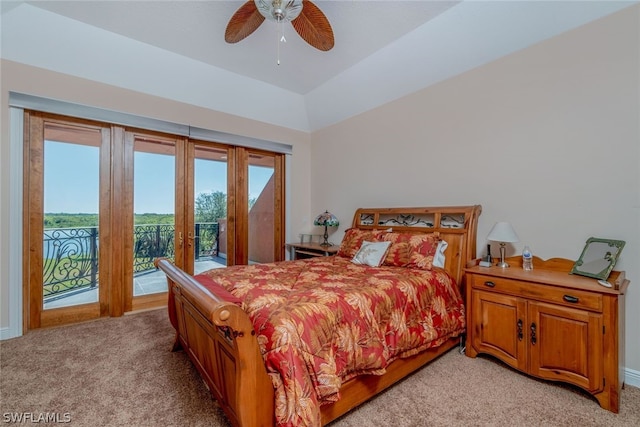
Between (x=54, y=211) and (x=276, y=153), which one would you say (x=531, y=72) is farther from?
(x=54, y=211)

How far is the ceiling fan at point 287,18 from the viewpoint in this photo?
6.70 feet

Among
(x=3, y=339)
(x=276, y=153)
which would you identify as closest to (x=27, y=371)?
(x=3, y=339)

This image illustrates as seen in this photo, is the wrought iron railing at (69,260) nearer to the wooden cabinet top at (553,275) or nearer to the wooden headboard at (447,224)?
the wooden headboard at (447,224)

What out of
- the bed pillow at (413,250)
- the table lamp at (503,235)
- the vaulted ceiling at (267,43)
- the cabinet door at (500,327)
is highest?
the vaulted ceiling at (267,43)

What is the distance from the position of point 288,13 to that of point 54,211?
3.34m

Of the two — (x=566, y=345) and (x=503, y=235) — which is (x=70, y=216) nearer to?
(x=503, y=235)

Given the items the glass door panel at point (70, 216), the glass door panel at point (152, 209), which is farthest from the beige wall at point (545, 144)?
the glass door panel at point (70, 216)

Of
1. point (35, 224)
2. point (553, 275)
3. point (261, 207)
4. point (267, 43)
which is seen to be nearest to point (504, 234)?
point (553, 275)

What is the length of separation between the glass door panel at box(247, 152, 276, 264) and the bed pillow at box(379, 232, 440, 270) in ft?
8.41

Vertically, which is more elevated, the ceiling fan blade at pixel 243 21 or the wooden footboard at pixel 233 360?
the ceiling fan blade at pixel 243 21

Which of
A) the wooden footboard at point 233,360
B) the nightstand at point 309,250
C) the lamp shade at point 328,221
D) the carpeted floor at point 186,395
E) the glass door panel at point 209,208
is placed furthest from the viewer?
the lamp shade at point 328,221

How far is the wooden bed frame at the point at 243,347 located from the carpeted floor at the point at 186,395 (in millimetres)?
134

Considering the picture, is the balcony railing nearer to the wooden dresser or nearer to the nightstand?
the nightstand

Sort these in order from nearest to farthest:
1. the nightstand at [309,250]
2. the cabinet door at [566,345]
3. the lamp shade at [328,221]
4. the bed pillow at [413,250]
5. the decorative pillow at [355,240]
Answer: the cabinet door at [566,345], the bed pillow at [413,250], the decorative pillow at [355,240], the nightstand at [309,250], the lamp shade at [328,221]
